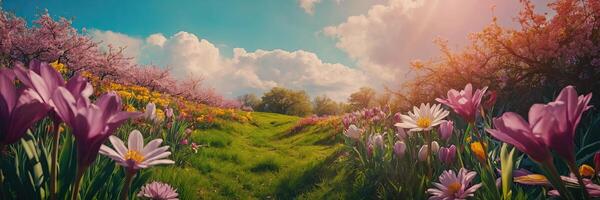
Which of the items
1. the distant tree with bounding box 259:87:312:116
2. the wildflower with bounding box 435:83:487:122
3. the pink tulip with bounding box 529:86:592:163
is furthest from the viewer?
the distant tree with bounding box 259:87:312:116

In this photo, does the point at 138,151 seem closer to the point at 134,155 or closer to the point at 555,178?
the point at 134,155

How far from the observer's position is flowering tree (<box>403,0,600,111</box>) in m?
4.64

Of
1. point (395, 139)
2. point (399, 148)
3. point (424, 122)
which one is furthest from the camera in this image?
point (395, 139)

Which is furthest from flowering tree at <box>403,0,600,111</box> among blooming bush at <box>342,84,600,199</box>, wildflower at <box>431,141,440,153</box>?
wildflower at <box>431,141,440,153</box>

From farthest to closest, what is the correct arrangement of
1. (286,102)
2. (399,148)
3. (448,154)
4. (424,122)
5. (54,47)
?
1. (286,102)
2. (54,47)
3. (399,148)
4. (448,154)
5. (424,122)

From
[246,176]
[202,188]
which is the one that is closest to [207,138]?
[246,176]

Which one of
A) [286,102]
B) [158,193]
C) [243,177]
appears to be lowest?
[243,177]

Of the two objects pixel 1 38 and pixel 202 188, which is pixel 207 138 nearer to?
pixel 202 188

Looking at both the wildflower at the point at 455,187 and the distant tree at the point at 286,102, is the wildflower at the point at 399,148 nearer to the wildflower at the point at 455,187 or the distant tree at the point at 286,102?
the wildflower at the point at 455,187

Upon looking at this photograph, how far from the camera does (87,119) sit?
39.6 inches

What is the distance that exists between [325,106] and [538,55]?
6662cm

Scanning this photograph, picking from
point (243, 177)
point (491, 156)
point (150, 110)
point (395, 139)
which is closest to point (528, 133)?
point (491, 156)

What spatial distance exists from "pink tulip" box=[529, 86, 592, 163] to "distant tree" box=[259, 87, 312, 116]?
5971 cm

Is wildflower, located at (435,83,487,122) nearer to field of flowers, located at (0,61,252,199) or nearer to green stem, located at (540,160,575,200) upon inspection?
green stem, located at (540,160,575,200)
